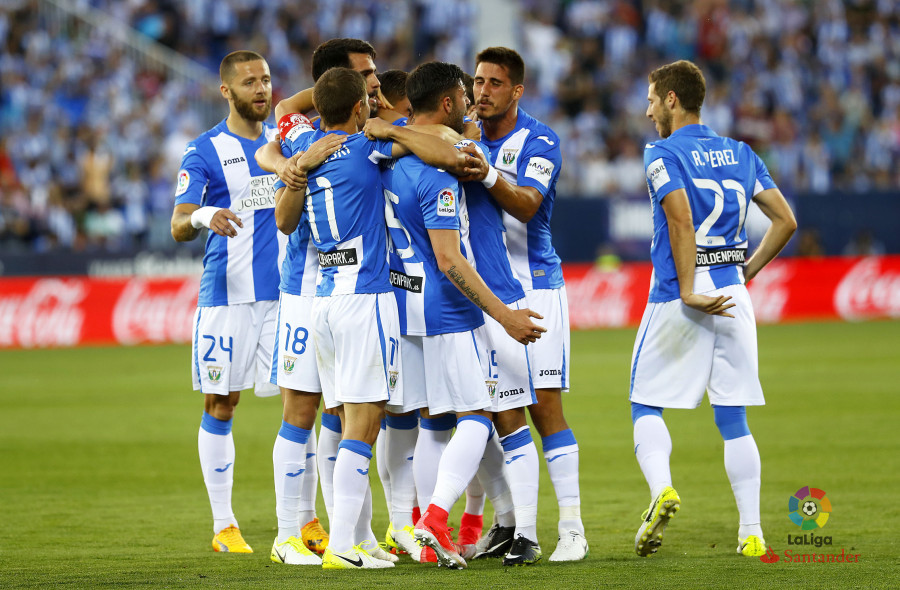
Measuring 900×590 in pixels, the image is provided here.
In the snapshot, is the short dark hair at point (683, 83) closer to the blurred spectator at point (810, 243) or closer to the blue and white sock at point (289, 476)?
the blue and white sock at point (289, 476)

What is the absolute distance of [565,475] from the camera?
19.2 ft

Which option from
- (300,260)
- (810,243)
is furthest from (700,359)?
(810,243)

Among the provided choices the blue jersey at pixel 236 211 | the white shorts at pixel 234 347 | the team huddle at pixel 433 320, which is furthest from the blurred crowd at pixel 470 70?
the team huddle at pixel 433 320

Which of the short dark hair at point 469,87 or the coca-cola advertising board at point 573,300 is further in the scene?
the coca-cola advertising board at point 573,300

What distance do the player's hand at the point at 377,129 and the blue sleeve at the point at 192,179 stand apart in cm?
136

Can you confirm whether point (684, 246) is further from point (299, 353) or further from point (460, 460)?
point (299, 353)

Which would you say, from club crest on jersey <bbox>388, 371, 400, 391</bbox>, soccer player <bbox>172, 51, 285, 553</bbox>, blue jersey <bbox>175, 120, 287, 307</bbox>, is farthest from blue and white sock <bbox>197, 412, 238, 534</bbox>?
club crest on jersey <bbox>388, 371, 400, 391</bbox>

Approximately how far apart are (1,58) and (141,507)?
17609mm

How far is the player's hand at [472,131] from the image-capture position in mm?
5918

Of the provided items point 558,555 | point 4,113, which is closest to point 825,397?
point 558,555

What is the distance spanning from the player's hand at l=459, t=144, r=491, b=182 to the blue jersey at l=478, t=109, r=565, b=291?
521 millimetres

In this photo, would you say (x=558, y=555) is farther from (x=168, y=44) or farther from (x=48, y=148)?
(x=168, y=44)

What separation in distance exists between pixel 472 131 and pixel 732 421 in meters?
1.99

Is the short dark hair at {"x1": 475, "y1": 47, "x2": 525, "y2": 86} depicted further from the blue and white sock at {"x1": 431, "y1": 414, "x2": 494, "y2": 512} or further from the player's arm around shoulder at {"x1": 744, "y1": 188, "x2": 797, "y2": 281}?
the blue and white sock at {"x1": 431, "y1": 414, "x2": 494, "y2": 512}
